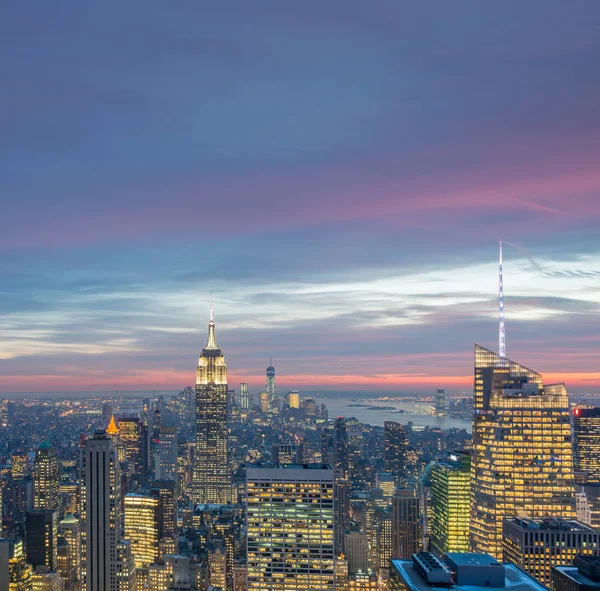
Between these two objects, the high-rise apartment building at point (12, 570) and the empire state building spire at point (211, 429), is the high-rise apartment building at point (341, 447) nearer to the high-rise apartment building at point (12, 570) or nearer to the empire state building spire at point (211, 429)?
the empire state building spire at point (211, 429)

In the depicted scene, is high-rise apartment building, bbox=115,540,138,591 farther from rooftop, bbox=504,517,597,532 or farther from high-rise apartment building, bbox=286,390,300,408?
high-rise apartment building, bbox=286,390,300,408

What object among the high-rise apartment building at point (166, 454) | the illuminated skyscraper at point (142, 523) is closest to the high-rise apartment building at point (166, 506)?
the illuminated skyscraper at point (142, 523)

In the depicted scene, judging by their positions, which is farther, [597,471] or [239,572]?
[597,471]

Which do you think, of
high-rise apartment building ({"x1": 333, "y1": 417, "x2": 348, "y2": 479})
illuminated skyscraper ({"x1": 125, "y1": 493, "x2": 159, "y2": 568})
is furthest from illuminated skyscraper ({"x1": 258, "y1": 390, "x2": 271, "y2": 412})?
illuminated skyscraper ({"x1": 125, "y1": 493, "x2": 159, "y2": 568})

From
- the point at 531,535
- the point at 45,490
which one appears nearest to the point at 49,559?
the point at 45,490

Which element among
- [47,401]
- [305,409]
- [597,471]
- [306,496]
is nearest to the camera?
[306,496]

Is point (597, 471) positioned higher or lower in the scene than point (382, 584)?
higher

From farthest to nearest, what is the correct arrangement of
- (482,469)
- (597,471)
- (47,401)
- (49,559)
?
(47,401) → (597,471) → (49,559) → (482,469)

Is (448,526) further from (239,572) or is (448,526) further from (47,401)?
(47,401)
